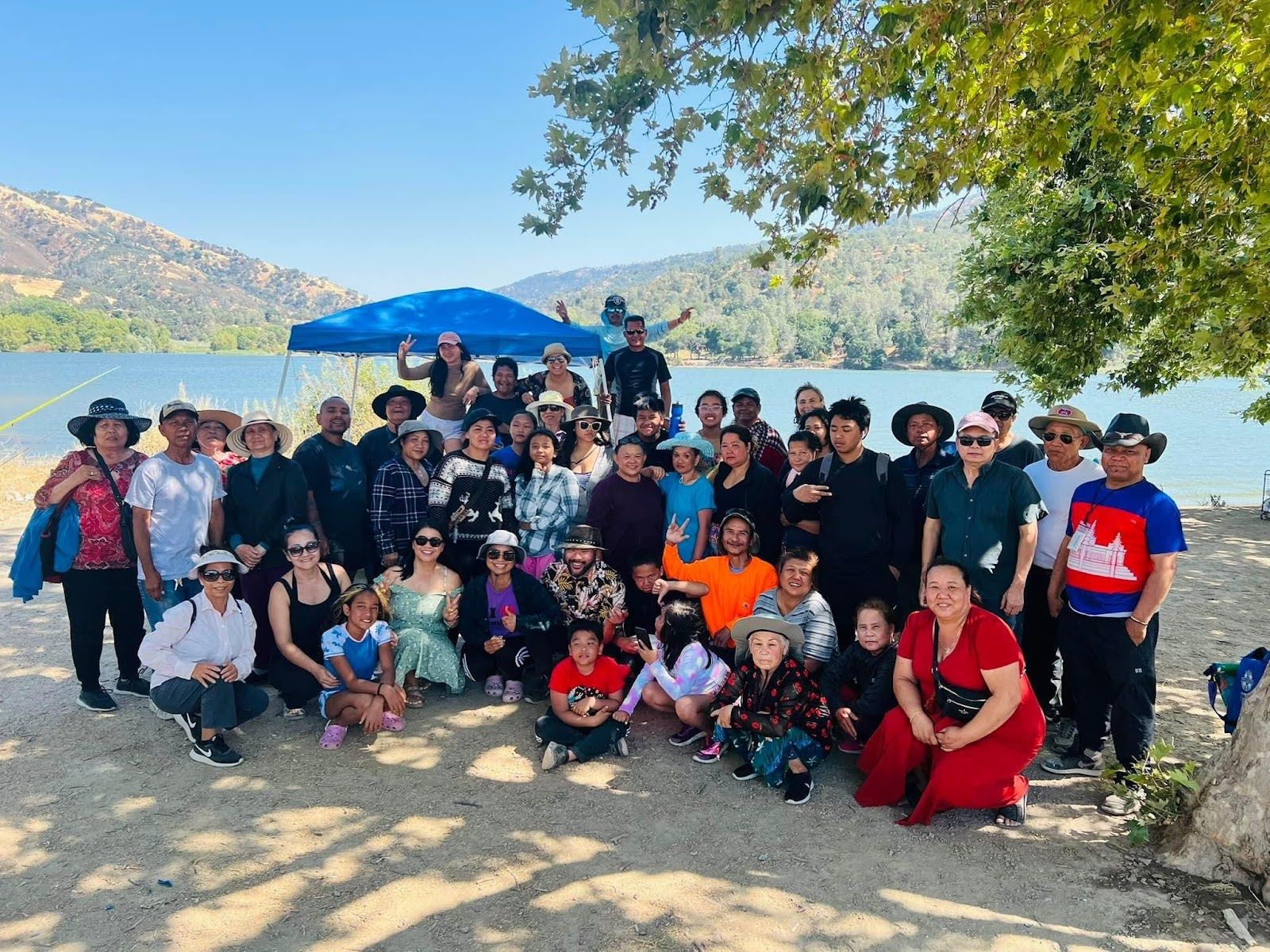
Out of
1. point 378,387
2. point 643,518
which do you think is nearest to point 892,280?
point 378,387

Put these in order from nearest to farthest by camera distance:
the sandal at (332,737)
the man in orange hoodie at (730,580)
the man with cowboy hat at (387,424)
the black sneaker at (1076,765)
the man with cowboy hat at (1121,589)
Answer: the man with cowboy hat at (1121,589) → the black sneaker at (1076,765) → the sandal at (332,737) → the man in orange hoodie at (730,580) → the man with cowboy hat at (387,424)

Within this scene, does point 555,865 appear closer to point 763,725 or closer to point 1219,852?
point 763,725

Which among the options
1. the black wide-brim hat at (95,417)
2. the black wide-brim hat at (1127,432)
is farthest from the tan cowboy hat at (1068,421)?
the black wide-brim hat at (95,417)

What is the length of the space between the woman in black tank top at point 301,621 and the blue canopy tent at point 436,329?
11.0ft

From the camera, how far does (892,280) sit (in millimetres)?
116750

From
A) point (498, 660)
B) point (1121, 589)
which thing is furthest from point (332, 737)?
point (1121, 589)

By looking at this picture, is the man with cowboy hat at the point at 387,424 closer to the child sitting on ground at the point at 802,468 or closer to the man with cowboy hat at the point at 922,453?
the child sitting on ground at the point at 802,468

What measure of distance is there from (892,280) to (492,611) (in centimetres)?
12278

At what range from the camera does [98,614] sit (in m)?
4.57

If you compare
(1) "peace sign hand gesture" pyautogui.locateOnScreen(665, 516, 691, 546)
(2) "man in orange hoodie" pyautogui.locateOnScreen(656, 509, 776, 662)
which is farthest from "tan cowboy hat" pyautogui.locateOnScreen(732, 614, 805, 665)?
(1) "peace sign hand gesture" pyautogui.locateOnScreen(665, 516, 691, 546)

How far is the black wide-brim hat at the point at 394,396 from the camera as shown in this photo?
19.8 ft

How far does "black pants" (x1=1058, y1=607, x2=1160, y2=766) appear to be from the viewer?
3711 mm

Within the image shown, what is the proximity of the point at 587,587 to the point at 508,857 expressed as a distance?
1876 millimetres

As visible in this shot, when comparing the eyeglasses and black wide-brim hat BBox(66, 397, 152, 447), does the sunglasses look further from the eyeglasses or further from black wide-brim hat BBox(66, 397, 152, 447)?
the eyeglasses
